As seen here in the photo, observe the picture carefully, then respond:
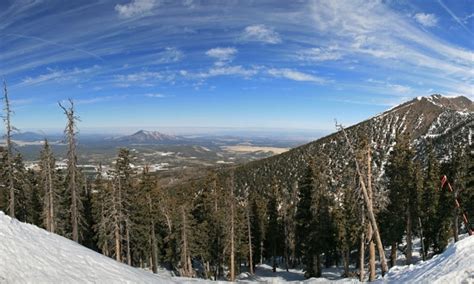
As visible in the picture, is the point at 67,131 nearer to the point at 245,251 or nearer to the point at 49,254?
the point at 49,254

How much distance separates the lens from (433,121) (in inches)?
7470

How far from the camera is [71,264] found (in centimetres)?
1553

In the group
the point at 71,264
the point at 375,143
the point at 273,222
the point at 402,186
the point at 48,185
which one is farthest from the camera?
the point at 375,143

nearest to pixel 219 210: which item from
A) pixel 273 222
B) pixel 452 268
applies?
pixel 273 222

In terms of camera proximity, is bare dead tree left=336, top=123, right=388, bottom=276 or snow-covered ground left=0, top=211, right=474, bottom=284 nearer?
snow-covered ground left=0, top=211, right=474, bottom=284

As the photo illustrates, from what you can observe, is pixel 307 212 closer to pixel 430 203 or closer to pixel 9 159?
pixel 430 203

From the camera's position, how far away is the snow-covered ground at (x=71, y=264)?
38.9ft

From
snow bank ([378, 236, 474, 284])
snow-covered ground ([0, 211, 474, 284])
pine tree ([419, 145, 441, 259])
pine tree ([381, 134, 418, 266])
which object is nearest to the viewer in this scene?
snow bank ([378, 236, 474, 284])

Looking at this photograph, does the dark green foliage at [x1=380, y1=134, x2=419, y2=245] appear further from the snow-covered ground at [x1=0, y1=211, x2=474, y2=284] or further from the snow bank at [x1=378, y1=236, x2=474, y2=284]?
the snow bank at [x1=378, y1=236, x2=474, y2=284]

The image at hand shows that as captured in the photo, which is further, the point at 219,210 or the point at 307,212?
the point at 219,210

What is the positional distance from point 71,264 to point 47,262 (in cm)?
118

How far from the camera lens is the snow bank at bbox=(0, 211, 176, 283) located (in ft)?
42.8

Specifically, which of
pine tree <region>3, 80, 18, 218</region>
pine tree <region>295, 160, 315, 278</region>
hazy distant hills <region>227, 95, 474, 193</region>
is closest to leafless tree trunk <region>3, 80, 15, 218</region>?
pine tree <region>3, 80, 18, 218</region>

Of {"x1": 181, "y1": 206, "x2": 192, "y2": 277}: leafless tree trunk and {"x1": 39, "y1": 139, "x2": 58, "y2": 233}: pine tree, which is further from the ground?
{"x1": 39, "y1": 139, "x2": 58, "y2": 233}: pine tree
